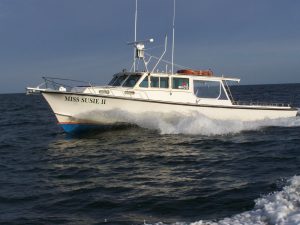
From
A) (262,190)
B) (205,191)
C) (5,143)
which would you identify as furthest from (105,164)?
(5,143)

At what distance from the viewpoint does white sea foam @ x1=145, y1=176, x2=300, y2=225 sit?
5681mm

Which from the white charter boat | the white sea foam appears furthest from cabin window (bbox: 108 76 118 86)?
the white sea foam

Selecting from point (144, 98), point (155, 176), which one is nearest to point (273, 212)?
point (155, 176)

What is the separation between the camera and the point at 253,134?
15688 millimetres

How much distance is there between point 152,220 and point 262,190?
2341mm

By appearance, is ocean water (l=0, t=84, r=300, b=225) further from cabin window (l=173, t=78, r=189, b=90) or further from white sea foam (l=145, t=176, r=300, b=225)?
cabin window (l=173, t=78, r=189, b=90)

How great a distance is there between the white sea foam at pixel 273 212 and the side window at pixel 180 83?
33.8ft

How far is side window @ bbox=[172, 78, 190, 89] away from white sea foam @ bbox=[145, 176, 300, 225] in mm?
10295

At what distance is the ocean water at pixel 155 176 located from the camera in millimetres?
6500

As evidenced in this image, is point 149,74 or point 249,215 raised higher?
point 149,74

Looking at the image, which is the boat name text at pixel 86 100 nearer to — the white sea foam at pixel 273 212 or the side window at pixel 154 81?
the side window at pixel 154 81

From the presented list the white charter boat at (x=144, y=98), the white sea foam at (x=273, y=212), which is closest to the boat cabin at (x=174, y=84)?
the white charter boat at (x=144, y=98)

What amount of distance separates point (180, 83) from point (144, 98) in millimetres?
1856

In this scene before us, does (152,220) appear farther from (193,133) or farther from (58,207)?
(193,133)
